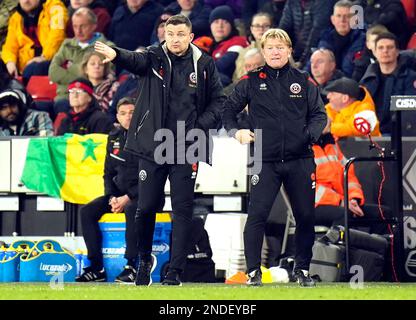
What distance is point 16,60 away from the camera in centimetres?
1839

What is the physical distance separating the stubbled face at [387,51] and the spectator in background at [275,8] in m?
2.36

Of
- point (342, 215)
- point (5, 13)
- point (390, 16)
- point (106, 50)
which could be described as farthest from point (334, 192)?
point (5, 13)

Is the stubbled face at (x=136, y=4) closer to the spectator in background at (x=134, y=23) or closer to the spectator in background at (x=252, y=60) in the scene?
the spectator in background at (x=134, y=23)

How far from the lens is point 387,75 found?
47.4 feet

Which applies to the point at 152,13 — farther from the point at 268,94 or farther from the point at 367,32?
the point at 268,94

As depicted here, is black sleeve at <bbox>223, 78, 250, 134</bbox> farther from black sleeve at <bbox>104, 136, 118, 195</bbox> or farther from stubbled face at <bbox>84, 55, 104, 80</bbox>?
stubbled face at <bbox>84, 55, 104, 80</bbox>

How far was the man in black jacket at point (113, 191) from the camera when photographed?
41.8 feet

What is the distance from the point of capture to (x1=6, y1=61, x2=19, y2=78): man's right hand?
1806 cm

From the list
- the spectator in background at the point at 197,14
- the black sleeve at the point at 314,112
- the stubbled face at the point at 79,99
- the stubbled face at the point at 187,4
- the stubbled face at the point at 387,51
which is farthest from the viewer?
the stubbled face at the point at 187,4

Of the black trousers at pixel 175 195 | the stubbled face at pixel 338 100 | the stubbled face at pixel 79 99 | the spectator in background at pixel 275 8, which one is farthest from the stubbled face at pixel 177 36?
the spectator in background at pixel 275 8

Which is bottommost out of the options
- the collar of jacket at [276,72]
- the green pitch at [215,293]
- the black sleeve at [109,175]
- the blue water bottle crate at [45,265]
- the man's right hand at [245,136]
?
the blue water bottle crate at [45,265]

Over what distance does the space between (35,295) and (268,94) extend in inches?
99.6

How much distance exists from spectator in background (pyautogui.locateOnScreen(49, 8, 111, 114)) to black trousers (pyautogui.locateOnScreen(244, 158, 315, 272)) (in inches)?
276
